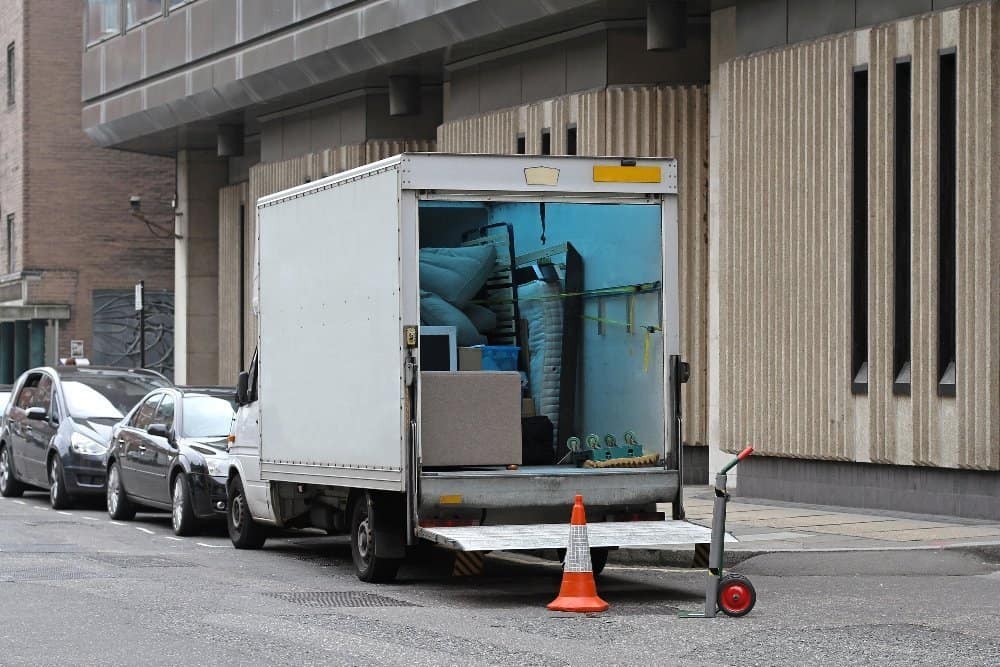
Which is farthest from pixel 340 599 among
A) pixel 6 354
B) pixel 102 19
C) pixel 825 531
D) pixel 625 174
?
pixel 6 354

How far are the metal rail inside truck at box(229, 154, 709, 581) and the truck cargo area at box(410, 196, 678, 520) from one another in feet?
0.06

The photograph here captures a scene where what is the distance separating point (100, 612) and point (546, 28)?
13.8 m

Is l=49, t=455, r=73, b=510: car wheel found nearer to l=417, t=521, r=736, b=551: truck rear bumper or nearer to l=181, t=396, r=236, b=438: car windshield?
l=181, t=396, r=236, b=438: car windshield

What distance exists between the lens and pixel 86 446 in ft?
73.1

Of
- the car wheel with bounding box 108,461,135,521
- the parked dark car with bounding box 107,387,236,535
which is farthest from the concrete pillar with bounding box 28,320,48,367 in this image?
the car wheel with bounding box 108,461,135,521

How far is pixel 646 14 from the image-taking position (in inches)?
896

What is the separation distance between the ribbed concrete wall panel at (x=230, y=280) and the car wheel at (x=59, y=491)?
15.0 m

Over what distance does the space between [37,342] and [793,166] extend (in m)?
36.4

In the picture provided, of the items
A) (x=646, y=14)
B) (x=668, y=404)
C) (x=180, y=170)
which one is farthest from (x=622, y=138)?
(x=180, y=170)

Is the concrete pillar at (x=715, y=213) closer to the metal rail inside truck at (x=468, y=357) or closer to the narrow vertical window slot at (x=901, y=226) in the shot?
the narrow vertical window slot at (x=901, y=226)

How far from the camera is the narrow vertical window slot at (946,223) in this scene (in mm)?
17875

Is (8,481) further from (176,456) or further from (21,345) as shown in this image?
(21,345)

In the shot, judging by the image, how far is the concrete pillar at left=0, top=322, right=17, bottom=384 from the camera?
54.9m

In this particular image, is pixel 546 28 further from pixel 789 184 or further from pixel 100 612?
pixel 100 612
